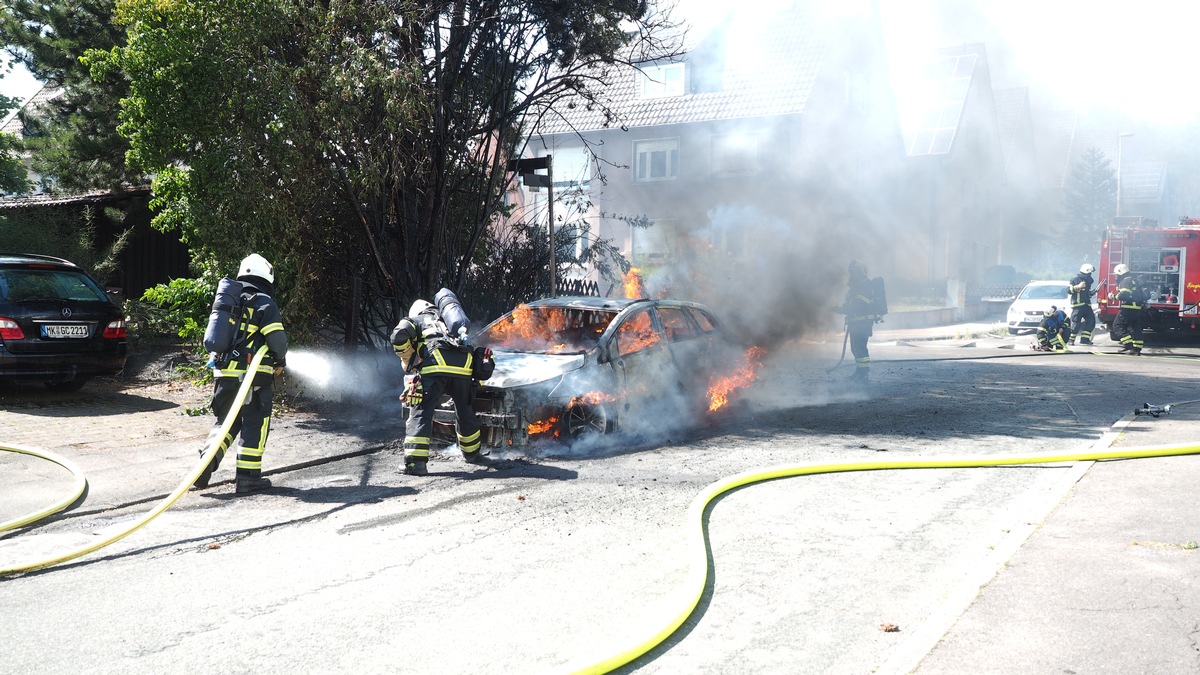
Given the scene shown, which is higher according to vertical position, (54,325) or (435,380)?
(54,325)

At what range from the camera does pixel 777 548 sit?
5.30 m

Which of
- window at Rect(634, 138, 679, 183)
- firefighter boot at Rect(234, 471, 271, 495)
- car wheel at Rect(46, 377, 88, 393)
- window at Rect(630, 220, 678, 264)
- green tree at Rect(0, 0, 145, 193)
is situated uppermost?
window at Rect(634, 138, 679, 183)

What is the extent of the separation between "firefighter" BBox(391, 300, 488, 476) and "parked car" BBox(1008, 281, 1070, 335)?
2013 cm

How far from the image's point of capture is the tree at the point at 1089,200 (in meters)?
51.0

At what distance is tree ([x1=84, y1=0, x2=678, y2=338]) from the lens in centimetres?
943

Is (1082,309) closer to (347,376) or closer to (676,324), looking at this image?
(676,324)

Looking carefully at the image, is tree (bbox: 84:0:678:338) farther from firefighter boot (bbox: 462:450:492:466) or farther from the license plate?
firefighter boot (bbox: 462:450:492:466)

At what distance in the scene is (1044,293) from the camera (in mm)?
25562

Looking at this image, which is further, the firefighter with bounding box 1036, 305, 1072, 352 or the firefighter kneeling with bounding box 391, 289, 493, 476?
the firefighter with bounding box 1036, 305, 1072, 352

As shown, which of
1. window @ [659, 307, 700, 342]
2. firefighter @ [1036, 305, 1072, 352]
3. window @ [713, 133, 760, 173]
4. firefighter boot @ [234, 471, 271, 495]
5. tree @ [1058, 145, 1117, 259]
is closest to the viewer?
firefighter boot @ [234, 471, 271, 495]

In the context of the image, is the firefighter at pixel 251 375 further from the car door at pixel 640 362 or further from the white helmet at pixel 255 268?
the car door at pixel 640 362

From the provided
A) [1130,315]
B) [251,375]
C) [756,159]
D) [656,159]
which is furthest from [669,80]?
[251,375]

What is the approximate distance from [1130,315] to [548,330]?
15509 millimetres

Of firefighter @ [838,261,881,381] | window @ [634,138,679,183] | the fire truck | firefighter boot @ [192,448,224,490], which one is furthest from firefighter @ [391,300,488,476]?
window @ [634,138,679,183]
